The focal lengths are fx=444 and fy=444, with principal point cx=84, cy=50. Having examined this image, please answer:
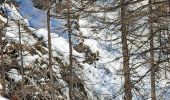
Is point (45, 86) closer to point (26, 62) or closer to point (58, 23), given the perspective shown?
point (26, 62)

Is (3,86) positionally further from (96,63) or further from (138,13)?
(138,13)

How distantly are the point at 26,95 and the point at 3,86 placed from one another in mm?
1808

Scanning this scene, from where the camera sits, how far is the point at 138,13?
816cm

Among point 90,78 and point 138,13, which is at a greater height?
point 138,13

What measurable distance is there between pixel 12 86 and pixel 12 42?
3.29m

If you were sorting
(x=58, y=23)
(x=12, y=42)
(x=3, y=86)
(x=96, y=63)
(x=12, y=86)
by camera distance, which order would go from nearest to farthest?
(x=3, y=86), (x=12, y=86), (x=12, y=42), (x=96, y=63), (x=58, y=23)

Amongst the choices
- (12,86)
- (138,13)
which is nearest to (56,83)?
(12,86)

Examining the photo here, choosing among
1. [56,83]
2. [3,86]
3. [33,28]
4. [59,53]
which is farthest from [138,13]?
[33,28]

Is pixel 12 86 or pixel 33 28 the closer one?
pixel 12 86

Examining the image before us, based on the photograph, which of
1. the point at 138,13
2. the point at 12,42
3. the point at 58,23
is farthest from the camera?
the point at 58,23

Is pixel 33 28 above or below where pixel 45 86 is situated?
above

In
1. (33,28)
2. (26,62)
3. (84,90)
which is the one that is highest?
(33,28)

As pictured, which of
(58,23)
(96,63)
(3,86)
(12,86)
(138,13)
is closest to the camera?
(138,13)

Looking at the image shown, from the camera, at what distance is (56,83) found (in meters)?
27.5
